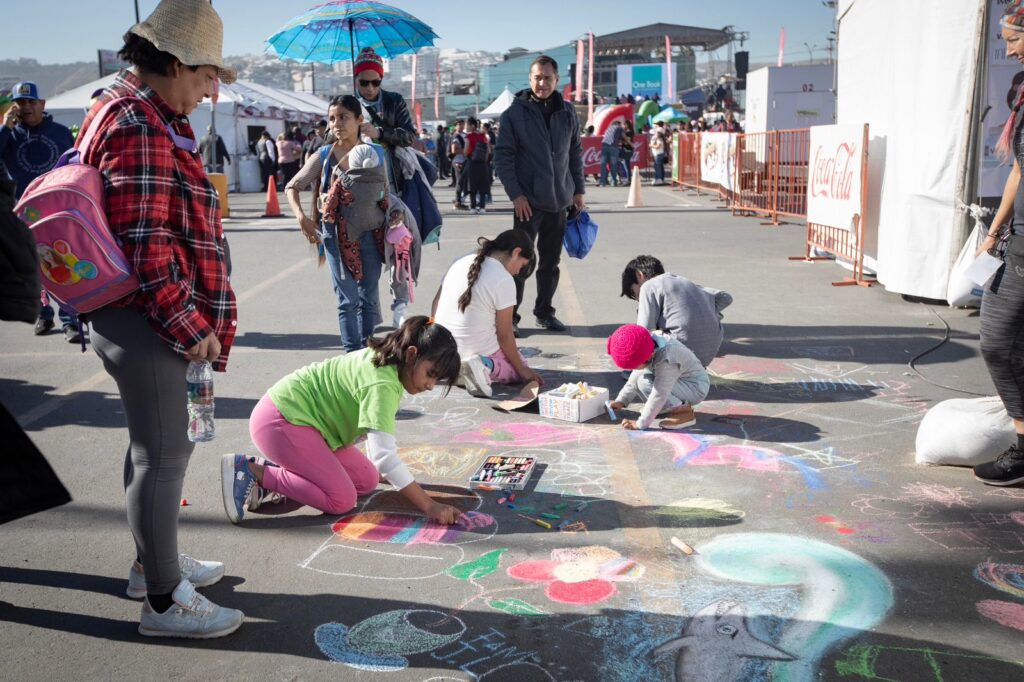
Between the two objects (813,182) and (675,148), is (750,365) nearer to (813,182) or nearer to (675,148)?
(813,182)

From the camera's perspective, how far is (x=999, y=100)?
7.48 m

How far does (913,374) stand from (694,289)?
1.64 metres

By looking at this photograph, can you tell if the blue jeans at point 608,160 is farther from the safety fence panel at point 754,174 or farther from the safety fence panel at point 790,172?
the safety fence panel at point 790,172

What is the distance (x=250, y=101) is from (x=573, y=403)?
25.7 metres

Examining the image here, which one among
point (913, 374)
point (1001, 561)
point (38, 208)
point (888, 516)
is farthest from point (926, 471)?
point (38, 208)

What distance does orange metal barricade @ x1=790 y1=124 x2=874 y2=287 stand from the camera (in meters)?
8.91

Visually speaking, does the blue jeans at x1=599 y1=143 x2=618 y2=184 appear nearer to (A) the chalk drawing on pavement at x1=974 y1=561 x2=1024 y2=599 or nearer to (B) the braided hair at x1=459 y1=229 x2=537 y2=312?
(B) the braided hair at x1=459 y1=229 x2=537 y2=312

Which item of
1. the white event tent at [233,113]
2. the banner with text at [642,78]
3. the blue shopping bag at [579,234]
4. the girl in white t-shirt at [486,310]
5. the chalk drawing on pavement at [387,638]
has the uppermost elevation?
the banner with text at [642,78]

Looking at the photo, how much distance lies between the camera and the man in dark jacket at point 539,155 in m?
7.09

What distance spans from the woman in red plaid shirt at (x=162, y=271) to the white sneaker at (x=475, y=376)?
2.72 meters

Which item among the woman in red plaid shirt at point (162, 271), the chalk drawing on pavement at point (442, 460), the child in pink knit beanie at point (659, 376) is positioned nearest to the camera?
the woman in red plaid shirt at point (162, 271)

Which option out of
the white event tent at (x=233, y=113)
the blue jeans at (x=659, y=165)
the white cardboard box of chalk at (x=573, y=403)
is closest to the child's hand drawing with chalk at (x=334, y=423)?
the white cardboard box of chalk at (x=573, y=403)

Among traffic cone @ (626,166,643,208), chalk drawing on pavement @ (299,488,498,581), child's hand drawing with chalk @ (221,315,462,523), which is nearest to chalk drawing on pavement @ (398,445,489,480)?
chalk drawing on pavement @ (299,488,498,581)

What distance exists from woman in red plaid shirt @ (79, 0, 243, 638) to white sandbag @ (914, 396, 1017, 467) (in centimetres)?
327
